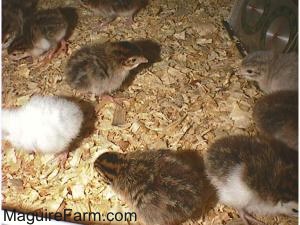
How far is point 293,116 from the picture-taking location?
6.16 ft

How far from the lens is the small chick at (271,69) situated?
220 cm

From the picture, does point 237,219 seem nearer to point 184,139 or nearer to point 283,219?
point 283,219

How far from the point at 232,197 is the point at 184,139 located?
18.7 inches

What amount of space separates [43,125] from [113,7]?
1145 mm

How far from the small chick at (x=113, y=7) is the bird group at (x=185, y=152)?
20.4 inches

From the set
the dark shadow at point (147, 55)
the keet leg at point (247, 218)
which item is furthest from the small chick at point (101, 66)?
the keet leg at point (247, 218)

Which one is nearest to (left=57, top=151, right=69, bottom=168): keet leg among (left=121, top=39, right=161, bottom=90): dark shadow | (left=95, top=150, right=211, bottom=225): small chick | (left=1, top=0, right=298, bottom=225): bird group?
(left=1, top=0, right=298, bottom=225): bird group

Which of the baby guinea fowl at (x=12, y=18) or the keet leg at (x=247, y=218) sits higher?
the baby guinea fowl at (x=12, y=18)

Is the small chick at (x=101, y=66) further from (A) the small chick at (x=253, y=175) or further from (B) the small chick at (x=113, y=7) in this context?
(A) the small chick at (x=253, y=175)

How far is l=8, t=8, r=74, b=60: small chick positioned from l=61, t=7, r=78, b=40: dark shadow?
0.14 m

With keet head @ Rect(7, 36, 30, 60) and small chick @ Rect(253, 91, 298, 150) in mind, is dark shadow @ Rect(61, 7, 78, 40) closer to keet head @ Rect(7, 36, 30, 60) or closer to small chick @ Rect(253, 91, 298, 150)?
keet head @ Rect(7, 36, 30, 60)

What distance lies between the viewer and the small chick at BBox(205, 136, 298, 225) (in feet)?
5.48

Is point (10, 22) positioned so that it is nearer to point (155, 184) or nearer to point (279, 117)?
point (155, 184)

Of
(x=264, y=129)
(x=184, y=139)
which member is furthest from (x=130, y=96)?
(x=264, y=129)
